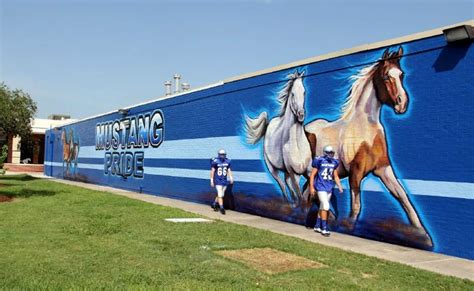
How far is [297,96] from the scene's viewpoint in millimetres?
12500

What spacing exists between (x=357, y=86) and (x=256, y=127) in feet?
13.3

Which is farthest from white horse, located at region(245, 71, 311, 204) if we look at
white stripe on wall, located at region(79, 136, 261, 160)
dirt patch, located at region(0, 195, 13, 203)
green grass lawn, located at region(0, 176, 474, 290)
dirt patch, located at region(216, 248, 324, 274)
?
dirt patch, located at region(0, 195, 13, 203)

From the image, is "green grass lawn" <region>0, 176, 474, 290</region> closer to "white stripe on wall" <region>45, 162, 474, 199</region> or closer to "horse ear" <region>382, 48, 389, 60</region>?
"white stripe on wall" <region>45, 162, 474, 199</region>

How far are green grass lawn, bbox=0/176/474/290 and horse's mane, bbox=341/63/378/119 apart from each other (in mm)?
3066

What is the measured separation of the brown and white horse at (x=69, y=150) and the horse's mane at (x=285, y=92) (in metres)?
20.7

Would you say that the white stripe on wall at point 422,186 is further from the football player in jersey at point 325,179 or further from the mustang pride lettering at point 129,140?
the mustang pride lettering at point 129,140

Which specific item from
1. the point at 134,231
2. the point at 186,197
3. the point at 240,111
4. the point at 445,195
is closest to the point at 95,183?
the point at 186,197

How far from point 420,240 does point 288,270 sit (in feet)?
10.7

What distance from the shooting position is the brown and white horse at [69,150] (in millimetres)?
31345

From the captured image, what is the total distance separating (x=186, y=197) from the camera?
1794 centimetres

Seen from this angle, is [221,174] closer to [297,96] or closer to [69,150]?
[297,96]

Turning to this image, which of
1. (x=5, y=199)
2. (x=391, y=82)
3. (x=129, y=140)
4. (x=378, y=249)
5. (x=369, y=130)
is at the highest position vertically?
(x=391, y=82)

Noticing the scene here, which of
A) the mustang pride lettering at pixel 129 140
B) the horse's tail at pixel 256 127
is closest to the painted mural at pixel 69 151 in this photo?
the mustang pride lettering at pixel 129 140

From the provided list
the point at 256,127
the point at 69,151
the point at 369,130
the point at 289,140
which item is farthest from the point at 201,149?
the point at 69,151
